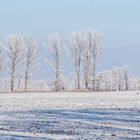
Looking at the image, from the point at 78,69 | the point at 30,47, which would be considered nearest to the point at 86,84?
the point at 78,69

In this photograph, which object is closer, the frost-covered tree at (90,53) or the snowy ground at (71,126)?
the snowy ground at (71,126)

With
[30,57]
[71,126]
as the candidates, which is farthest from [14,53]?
[71,126]

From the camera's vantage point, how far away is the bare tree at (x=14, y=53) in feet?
223

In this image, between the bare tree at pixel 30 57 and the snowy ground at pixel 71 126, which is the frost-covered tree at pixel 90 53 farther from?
the snowy ground at pixel 71 126

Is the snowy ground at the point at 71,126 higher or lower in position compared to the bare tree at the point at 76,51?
lower

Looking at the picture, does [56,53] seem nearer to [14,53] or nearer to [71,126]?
[14,53]

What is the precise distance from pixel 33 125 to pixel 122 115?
5222mm

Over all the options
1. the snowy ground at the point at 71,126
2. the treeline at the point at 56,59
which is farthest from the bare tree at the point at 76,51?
the snowy ground at the point at 71,126

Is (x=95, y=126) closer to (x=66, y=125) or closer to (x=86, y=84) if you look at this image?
(x=66, y=125)

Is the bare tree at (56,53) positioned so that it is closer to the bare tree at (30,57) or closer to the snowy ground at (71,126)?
the bare tree at (30,57)

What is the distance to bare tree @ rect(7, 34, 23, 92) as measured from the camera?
67825 millimetres

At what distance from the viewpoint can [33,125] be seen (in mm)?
16516

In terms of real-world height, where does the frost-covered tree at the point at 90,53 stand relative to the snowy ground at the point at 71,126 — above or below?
above

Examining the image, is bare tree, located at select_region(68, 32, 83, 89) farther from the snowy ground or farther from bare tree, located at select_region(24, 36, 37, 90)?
the snowy ground
